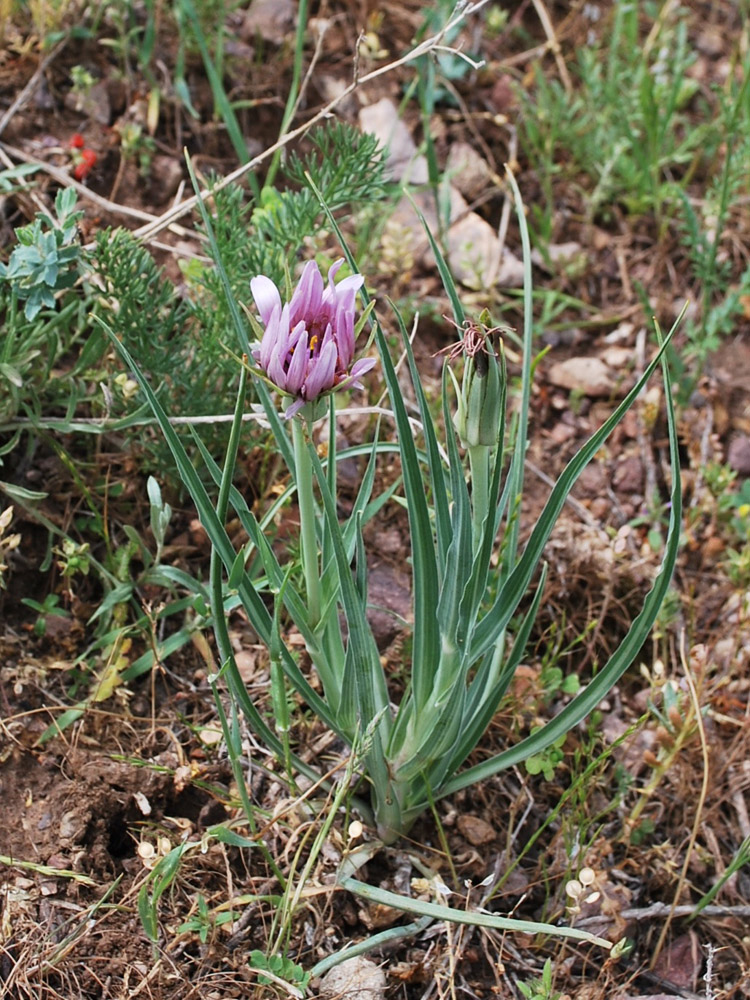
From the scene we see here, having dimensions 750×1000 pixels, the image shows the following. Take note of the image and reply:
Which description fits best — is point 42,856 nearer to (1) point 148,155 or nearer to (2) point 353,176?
(2) point 353,176

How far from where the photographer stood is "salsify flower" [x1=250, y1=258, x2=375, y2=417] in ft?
4.00

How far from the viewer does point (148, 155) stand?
2.43 metres

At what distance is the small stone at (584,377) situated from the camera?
248 centimetres

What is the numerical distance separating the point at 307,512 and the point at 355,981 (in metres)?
0.70

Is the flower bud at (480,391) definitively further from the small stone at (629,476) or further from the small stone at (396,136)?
the small stone at (396,136)

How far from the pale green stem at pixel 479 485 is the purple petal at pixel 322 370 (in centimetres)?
24

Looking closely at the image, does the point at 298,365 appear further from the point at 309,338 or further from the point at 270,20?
the point at 270,20

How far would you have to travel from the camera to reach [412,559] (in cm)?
144

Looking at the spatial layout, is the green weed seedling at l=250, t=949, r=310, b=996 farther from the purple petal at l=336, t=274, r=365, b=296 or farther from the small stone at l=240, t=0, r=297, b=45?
the small stone at l=240, t=0, r=297, b=45

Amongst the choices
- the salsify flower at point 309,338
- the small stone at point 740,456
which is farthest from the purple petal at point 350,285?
the small stone at point 740,456

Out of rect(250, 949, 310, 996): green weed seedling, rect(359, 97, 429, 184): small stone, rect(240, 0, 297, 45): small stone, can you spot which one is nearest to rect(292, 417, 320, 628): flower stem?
rect(250, 949, 310, 996): green weed seedling

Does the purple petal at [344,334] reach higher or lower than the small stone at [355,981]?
higher

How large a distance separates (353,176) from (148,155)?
32.1 inches

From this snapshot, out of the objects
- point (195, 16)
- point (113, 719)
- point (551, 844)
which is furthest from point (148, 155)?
point (551, 844)
